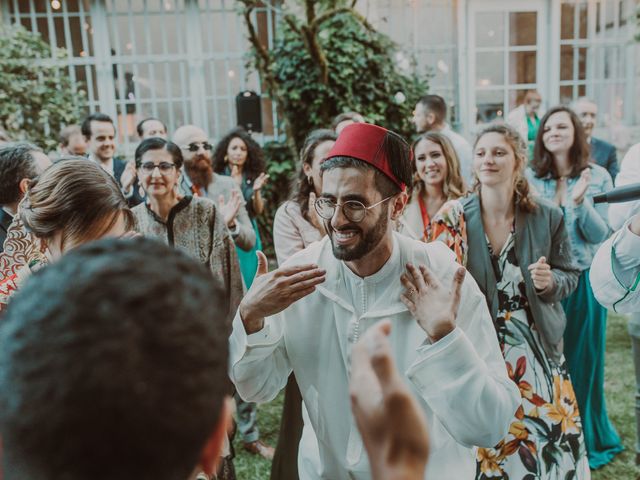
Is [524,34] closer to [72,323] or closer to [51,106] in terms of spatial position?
[51,106]

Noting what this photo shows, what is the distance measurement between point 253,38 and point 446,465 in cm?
685

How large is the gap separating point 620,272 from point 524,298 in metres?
1.03

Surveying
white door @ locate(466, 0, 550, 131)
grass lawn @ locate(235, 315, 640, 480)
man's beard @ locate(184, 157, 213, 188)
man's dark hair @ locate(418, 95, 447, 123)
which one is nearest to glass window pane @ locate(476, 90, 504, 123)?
white door @ locate(466, 0, 550, 131)

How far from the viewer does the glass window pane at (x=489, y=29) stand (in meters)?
9.01

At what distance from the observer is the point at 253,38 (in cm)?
755

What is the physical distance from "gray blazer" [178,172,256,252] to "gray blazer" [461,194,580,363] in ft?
5.09

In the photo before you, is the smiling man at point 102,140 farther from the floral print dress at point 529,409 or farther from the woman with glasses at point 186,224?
the floral print dress at point 529,409

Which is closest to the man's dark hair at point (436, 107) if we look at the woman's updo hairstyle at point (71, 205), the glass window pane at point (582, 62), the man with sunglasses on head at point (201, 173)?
the man with sunglasses on head at point (201, 173)

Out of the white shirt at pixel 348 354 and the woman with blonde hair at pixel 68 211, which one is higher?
the woman with blonde hair at pixel 68 211

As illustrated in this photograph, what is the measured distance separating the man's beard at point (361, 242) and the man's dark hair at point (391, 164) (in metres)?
0.10

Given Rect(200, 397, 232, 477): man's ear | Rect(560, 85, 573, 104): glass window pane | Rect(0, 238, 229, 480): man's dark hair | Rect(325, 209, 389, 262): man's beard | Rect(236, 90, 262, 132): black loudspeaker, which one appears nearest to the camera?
Rect(0, 238, 229, 480): man's dark hair

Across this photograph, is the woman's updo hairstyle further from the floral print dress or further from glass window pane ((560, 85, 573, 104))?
glass window pane ((560, 85, 573, 104))

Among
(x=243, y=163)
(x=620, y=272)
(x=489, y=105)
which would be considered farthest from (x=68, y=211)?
(x=489, y=105)

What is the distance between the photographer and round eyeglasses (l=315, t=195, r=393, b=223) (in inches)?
70.9
